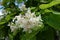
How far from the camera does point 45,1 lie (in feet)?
2.58

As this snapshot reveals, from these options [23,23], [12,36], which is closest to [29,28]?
[23,23]

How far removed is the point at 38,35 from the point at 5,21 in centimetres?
20

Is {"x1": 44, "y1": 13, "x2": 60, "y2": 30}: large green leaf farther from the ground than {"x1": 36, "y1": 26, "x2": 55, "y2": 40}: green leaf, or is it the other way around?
{"x1": 44, "y1": 13, "x2": 60, "y2": 30}: large green leaf

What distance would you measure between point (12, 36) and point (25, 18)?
17 centimetres

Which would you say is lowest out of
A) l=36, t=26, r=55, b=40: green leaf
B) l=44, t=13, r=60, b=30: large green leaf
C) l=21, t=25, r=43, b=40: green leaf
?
l=36, t=26, r=55, b=40: green leaf

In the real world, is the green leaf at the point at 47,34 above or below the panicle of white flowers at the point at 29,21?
below

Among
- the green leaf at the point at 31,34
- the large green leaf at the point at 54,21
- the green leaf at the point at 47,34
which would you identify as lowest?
the green leaf at the point at 47,34

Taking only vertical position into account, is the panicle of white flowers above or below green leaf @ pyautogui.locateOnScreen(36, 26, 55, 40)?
above

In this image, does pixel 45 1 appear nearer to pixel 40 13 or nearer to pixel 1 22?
pixel 40 13

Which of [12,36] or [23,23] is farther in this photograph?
[12,36]

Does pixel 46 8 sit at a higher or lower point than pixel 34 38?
higher

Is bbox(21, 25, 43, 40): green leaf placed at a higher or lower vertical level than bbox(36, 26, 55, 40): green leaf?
higher

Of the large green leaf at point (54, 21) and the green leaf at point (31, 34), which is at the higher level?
the large green leaf at point (54, 21)

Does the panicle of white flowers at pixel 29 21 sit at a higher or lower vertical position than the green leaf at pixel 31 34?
higher
